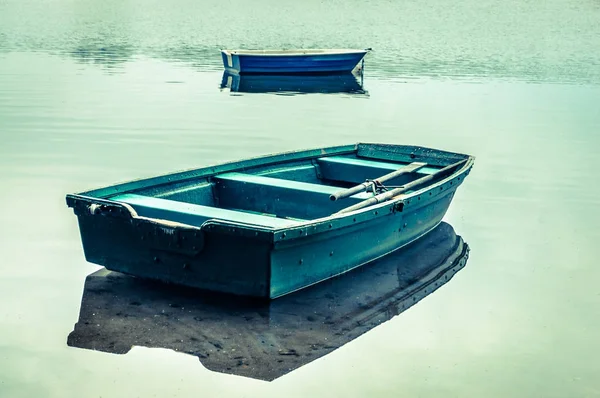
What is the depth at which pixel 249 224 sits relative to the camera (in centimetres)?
701

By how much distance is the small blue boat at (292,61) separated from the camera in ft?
96.5

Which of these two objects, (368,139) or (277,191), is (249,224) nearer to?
(277,191)

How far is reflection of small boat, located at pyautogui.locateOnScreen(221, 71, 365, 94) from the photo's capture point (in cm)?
2664

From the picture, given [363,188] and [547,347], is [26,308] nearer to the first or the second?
[363,188]

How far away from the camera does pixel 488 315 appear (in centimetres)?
775

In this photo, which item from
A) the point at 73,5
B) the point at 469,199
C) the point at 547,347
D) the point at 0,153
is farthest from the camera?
the point at 73,5

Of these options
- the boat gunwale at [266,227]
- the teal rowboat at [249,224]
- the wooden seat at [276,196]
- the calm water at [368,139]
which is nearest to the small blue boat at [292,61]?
the calm water at [368,139]

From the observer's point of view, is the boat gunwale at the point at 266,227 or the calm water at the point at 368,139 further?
the boat gunwale at the point at 266,227

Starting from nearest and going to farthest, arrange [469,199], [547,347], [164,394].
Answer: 1. [164,394]
2. [547,347]
3. [469,199]

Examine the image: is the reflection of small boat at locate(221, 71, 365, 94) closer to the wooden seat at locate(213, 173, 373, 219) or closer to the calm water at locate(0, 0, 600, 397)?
the calm water at locate(0, 0, 600, 397)

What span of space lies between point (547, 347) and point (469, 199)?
5291mm

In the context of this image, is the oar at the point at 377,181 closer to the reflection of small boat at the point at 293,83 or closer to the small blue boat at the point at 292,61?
the reflection of small boat at the point at 293,83

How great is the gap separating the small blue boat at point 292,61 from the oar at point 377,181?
19556mm

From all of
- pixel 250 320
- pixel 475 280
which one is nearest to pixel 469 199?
pixel 475 280
